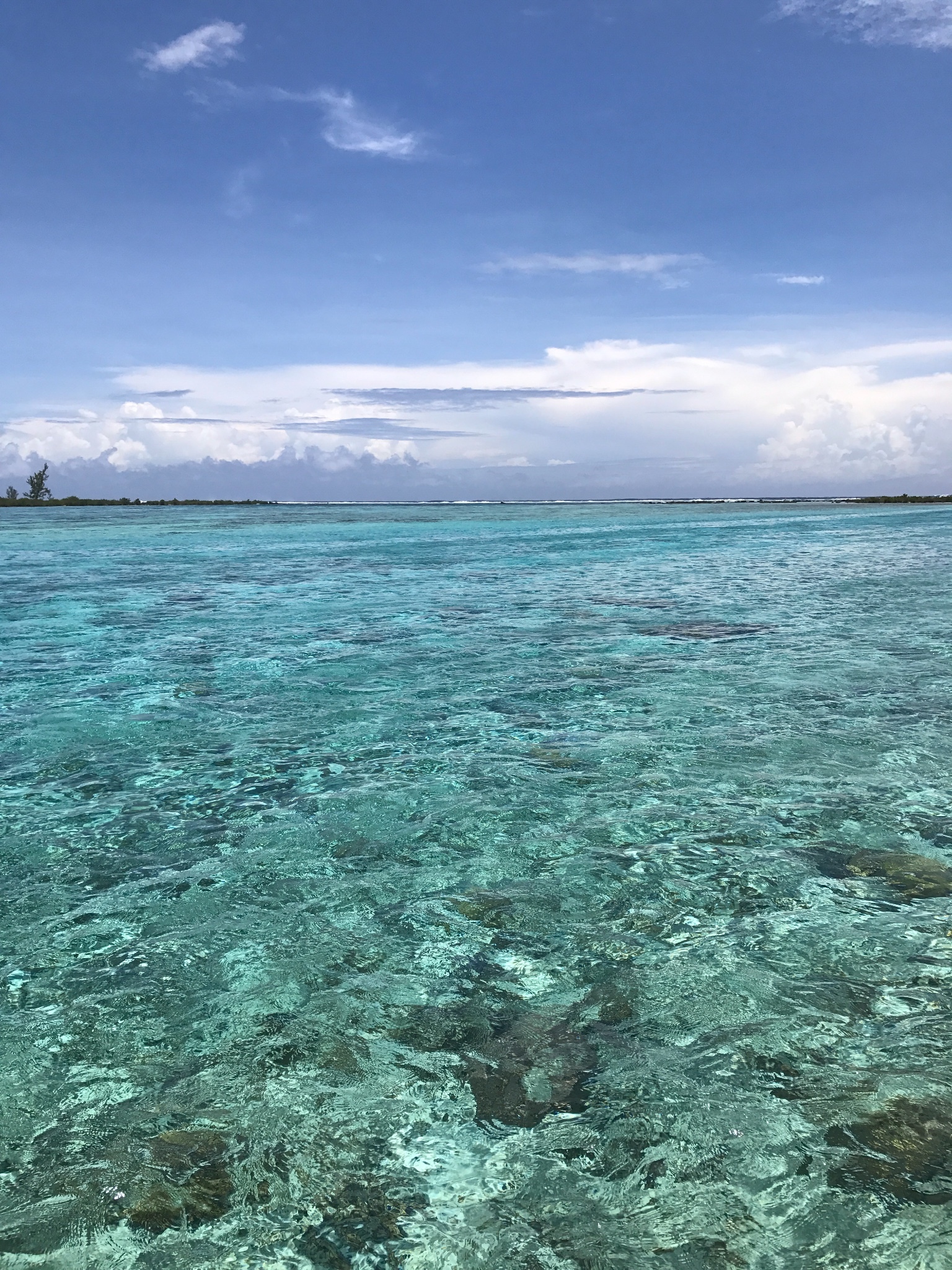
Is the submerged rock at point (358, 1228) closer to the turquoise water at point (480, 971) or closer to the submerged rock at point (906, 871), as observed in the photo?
the turquoise water at point (480, 971)

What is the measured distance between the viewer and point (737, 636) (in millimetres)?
13461

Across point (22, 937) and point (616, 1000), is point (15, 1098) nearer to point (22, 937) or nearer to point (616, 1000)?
point (22, 937)

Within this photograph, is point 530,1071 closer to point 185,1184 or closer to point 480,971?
point 480,971

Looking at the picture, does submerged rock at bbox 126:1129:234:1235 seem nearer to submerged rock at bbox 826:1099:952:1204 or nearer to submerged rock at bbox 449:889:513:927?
submerged rock at bbox 449:889:513:927

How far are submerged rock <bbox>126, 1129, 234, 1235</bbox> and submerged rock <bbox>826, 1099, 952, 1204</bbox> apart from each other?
202 centimetres

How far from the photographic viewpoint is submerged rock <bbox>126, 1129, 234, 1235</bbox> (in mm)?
2723

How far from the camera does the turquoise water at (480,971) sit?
2742 millimetres

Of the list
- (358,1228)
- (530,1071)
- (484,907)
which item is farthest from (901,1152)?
(484,907)

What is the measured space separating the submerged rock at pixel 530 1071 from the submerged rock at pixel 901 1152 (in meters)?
0.92

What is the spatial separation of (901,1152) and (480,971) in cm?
189

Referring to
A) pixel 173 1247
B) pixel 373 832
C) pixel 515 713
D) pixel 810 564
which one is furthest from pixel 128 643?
pixel 810 564

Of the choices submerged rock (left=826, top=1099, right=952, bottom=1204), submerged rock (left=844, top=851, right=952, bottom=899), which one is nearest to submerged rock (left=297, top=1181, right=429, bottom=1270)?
submerged rock (left=826, top=1099, right=952, bottom=1204)

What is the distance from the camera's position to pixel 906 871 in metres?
5.07

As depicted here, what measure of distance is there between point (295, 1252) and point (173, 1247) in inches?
15.0
